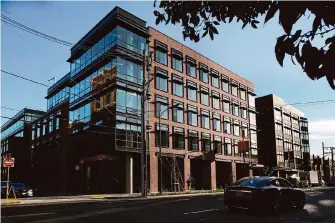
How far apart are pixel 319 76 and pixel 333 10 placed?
0.51 metres

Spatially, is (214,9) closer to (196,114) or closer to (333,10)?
(333,10)

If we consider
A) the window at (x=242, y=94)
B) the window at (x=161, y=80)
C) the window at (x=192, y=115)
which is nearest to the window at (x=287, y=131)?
the window at (x=242, y=94)

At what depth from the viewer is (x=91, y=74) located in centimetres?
4159

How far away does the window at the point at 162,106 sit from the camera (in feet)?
138

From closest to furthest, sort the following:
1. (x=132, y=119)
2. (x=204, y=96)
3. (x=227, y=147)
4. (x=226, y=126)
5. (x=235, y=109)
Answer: (x=132, y=119) < (x=204, y=96) < (x=227, y=147) < (x=226, y=126) < (x=235, y=109)

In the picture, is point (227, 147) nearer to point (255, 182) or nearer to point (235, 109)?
point (235, 109)

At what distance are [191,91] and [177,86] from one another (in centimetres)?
310

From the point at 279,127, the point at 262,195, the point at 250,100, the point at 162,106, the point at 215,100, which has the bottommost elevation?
the point at 262,195

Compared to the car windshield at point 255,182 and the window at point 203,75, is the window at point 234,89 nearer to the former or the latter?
the window at point 203,75

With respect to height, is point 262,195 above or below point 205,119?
below

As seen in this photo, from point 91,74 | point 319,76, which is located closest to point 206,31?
point 319,76

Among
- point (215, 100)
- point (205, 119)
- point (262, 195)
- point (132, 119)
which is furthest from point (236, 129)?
point (262, 195)

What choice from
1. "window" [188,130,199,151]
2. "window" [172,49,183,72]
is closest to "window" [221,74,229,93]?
"window" [172,49,183,72]

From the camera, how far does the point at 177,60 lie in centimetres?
4688
